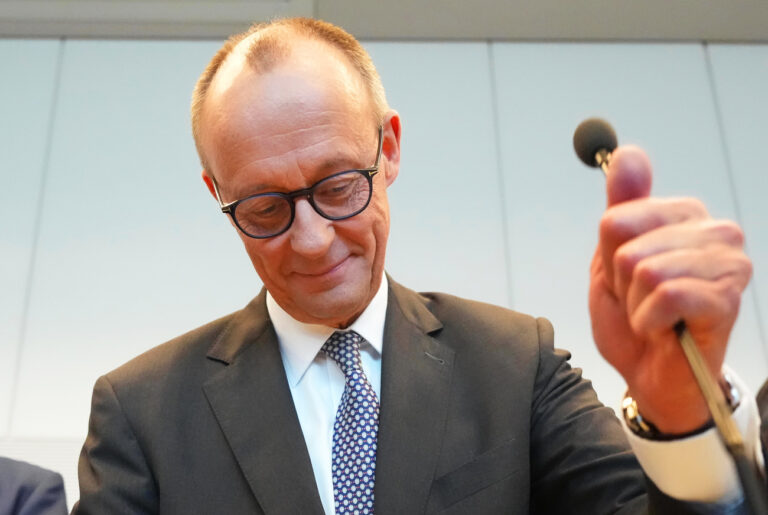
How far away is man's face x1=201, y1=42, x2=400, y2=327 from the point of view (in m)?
1.14

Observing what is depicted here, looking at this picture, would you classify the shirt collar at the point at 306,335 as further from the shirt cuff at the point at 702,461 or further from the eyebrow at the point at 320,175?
the shirt cuff at the point at 702,461

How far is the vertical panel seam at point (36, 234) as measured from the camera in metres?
2.64

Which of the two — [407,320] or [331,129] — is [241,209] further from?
[407,320]

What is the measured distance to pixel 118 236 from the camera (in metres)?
2.83

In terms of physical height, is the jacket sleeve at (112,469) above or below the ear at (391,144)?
below

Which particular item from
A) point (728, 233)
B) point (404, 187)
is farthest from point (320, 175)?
point (404, 187)

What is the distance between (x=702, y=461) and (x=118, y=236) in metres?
2.46

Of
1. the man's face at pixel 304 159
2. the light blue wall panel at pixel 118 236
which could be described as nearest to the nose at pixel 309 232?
the man's face at pixel 304 159

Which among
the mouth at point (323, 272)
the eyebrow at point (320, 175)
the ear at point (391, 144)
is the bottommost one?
the mouth at point (323, 272)

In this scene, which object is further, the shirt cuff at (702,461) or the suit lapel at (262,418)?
the suit lapel at (262,418)

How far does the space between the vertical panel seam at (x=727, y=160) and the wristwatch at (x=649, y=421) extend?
2.27m

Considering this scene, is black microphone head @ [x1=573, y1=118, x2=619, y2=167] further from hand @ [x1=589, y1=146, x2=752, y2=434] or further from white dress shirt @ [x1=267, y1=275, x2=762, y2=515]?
white dress shirt @ [x1=267, y1=275, x2=762, y2=515]

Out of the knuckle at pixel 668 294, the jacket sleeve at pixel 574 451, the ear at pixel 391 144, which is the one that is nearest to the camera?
the knuckle at pixel 668 294

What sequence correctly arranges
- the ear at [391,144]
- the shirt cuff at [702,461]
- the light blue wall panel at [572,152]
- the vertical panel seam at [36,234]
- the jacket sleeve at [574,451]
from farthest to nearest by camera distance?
1. the light blue wall panel at [572,152]
2. the vertical panel seam at [36,234]
3. the ear at [391,144]
4. the jacket sleeve at [574,451]
5. the shirt cuff at [702,461]
